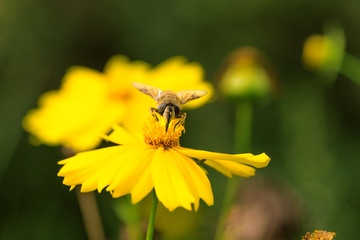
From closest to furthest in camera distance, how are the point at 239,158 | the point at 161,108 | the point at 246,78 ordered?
the point at 239,158 → the point at 161,108 → the point at 246,78

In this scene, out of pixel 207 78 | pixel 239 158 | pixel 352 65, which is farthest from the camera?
pixel 207 78

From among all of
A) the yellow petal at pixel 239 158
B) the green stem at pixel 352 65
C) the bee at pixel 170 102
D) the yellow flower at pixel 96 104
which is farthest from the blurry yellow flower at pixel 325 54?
the yellow petal at pixel 239 158

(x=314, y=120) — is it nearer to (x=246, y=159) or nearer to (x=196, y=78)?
(x=196, y=78)

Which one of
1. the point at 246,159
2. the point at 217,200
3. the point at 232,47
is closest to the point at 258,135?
the point at 232,47

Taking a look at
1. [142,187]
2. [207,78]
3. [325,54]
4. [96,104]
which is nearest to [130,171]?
[142,187]

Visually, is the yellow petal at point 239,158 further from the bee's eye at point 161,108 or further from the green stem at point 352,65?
the green stem at point 352,65

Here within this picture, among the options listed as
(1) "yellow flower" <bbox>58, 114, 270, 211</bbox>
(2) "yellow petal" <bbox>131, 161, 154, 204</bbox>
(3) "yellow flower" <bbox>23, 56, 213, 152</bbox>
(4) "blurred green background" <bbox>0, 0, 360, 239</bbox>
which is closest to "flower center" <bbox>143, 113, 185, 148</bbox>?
(1) "yellow flower" <bbox>58, 114, 270, 211</bbox>

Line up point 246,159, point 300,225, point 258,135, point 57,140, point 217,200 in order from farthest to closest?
point 258,135 → point 217,200 → point 57,140 → point 300,225 → point 246,159

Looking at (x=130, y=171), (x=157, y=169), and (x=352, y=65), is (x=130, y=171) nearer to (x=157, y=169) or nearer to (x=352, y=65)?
(x=157, y=169)
